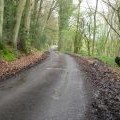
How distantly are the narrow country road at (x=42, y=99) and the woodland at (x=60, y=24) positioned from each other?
8.35 m

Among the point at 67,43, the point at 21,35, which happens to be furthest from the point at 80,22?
the point at 21,35

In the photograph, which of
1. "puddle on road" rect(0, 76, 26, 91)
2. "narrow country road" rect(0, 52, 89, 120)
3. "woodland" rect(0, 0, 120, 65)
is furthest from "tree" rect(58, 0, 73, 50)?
"narrow country road" rect(0, 52, 89, 120)

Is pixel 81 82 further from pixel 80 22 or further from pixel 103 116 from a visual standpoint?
pixel 80 22

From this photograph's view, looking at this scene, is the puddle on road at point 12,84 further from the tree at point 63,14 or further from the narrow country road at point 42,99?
the tree at point 63,14

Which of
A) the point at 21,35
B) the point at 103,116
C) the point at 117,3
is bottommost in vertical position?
the point at 103,116

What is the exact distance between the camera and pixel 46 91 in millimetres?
12344

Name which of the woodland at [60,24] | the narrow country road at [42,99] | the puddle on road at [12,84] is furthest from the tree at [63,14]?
the narrow country road at [42,99]

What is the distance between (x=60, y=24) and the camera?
66500 mm

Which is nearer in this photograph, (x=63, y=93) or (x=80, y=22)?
(x=63, y=93)

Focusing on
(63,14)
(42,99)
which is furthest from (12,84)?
(63,14)

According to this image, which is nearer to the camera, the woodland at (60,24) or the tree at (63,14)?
the woodland at (60,24)

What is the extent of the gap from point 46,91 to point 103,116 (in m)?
3.74

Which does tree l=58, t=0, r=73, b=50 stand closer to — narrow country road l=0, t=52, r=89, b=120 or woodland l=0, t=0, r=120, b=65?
woodland l=0, t=0, r=120, b=65

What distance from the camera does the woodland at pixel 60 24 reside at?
3078cm
